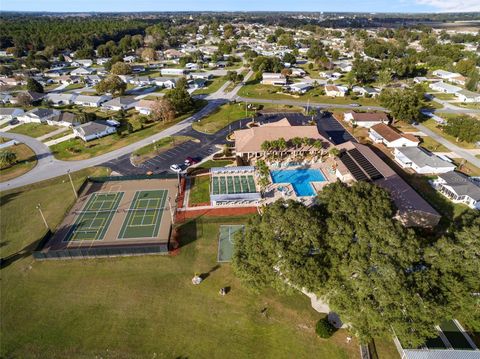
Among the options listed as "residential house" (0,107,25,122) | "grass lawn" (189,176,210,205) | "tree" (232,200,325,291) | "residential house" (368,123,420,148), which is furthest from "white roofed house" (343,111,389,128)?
"residential house" (0,107,25,122)

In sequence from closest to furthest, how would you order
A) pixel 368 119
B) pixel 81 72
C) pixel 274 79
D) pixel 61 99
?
pixel 368 119
pixel 61 99
pixel 274 79
pixel 81 72

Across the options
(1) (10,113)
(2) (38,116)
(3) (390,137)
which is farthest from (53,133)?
(3) (390,137)

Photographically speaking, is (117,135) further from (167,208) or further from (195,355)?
(195,355)

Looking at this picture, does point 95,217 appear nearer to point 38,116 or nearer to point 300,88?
point 38,116

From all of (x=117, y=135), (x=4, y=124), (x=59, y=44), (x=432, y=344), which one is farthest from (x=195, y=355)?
(x=59, y=44)

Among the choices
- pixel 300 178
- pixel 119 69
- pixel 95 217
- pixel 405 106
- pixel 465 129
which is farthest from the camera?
pixel 119 69
